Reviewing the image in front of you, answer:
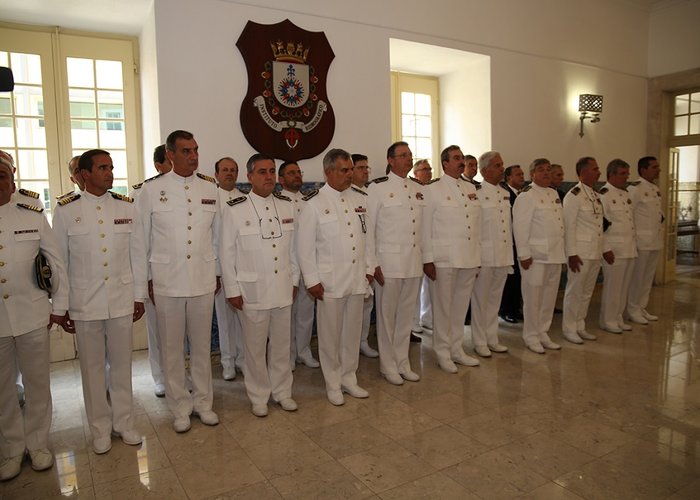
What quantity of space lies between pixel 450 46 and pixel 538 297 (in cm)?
319

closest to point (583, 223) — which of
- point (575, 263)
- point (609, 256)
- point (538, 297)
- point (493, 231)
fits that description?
point (575, 263)

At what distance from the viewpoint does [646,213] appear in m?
5.71

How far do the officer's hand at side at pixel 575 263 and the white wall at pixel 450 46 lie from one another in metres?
2.09

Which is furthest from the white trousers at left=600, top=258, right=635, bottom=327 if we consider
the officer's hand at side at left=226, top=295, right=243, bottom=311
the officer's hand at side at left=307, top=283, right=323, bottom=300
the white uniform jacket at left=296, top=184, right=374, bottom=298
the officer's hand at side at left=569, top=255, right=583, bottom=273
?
the officer's hand at side at left=226, top=295, right=243, bottom=311

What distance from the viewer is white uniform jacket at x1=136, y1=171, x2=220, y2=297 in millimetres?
3131

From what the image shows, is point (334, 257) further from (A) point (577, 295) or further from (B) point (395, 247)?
(A) point (577, 295)

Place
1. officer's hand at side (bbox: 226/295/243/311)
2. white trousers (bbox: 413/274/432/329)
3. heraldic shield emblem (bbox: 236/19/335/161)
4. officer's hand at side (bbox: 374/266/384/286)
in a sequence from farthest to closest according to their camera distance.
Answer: white trousers (bbox: 413/274/432/329) → heraldic shield emblem (bbox: 236/19/335/161) → officer's hand at side (bbox: 374/266/384/286) → officer's hand at side (bbox: 226/295/243/311)

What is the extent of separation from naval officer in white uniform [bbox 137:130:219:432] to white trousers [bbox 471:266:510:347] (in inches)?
92.8

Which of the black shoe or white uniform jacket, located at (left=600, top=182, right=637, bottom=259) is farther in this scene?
the black shoe

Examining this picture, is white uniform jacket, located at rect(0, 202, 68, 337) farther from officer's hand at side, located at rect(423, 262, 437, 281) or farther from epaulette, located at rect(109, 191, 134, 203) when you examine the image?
officer's hand at side, located at rect(423, 262, 437, 281)

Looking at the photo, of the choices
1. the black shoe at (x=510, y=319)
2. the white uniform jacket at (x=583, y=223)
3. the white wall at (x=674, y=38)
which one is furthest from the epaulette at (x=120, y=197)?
the white wall at (x=674, y=38)

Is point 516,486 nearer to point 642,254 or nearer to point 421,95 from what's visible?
point 642,254

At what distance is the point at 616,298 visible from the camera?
538 centimetres

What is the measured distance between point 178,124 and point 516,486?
3.80m
